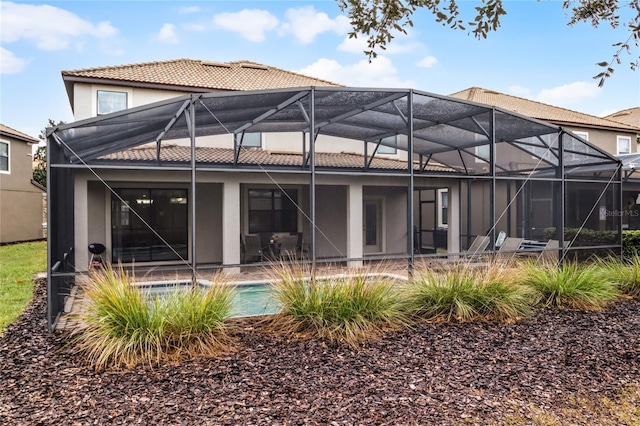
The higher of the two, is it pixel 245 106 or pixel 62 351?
pixel 245 106

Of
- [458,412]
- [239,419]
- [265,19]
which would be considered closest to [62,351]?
[239,419]

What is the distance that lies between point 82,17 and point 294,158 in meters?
8.70

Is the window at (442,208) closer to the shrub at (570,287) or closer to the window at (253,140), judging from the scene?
the window at (253,140)

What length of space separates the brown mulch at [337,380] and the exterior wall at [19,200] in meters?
16.7

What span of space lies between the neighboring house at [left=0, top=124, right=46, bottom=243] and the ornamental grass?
17.9 m

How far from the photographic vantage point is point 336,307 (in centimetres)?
611

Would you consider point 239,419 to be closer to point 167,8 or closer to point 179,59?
point 167,8

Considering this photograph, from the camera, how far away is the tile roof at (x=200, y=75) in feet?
47.9

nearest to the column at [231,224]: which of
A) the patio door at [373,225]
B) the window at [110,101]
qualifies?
the window at [110,101]

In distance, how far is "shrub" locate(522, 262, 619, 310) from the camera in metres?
7.70

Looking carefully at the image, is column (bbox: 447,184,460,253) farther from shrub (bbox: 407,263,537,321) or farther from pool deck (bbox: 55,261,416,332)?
shrub (bbox: 407,263,537,321)

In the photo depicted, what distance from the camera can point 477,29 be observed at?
17.1 ft

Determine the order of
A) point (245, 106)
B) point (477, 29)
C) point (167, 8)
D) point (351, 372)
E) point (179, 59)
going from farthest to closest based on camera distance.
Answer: point (179, 59) < point (167, 8) < point (245, 106) < point (477, 29) < point (351, 372)

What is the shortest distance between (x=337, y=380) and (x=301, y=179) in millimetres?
9369
